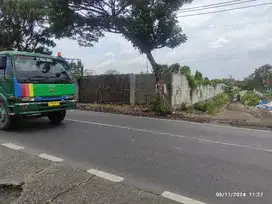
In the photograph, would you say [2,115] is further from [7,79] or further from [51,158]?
[51,158]

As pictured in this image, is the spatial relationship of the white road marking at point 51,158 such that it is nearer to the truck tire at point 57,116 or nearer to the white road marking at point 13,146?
the white road marking at point 13,146

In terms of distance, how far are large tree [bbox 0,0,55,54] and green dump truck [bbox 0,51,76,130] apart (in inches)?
451

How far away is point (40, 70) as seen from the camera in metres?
7.50

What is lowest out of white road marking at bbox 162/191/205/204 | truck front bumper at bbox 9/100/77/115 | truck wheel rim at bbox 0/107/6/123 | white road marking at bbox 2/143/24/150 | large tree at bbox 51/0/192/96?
white road marking at bbox 162/191/205/204

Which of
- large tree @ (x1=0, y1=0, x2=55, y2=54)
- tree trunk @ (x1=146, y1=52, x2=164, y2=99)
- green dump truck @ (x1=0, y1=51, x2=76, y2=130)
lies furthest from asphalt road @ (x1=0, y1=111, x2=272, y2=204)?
large tree @ (x1=0, y1=0, x2=55, y2=54)

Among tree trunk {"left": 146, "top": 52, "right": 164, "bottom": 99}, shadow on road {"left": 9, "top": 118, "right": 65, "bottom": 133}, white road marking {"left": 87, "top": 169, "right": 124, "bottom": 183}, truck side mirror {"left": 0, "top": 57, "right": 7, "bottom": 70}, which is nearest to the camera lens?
white road marking {"left": 87, "top": 169, "right": 124, "bottom": 183}

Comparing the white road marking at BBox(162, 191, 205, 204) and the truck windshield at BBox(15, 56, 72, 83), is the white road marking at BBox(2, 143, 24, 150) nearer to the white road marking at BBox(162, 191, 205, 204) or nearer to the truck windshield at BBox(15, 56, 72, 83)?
the truck windshield at BBox(15, 56, 72, 83)

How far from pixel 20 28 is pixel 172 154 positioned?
62.5 feet

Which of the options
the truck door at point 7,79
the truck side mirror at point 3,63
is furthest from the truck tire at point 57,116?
the truck side mirror at point 3,63

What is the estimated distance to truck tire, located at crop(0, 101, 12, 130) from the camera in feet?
24.3

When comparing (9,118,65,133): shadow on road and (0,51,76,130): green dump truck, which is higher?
(0,51,76,130): green dump truck

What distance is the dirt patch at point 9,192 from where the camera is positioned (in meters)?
3.34

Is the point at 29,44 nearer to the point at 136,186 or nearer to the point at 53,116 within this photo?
the point at 53,116

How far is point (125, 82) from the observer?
50.7ft
